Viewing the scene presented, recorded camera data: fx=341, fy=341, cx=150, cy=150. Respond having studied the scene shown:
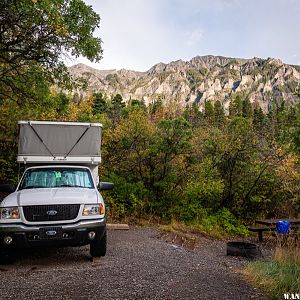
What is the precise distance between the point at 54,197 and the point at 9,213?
809 mm

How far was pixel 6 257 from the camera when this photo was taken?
627cm

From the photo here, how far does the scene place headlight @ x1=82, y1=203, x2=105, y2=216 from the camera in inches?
245

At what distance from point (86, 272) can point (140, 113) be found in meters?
9.59

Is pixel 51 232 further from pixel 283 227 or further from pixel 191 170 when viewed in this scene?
pixel 191 170

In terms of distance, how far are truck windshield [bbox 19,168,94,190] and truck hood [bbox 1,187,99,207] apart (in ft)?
1.26

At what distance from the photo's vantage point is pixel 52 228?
595 centimetres

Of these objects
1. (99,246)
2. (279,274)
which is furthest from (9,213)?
(279,274)

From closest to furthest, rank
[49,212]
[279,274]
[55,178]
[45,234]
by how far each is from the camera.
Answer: [279,274]
[45,234]
[49,212]
[55,178]

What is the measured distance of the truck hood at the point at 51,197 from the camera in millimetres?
6066

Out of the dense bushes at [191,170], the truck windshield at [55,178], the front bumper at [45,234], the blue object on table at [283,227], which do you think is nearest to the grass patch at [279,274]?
→ the front bumper at [45,234]

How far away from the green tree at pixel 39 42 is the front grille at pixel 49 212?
404 centimetres

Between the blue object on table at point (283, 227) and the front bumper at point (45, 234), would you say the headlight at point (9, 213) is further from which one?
the blue object on table at point (283, 227)

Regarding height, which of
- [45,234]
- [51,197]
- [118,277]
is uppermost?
[51,197]

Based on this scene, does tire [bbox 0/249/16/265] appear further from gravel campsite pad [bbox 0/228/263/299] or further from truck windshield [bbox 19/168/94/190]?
truck windshield [bbox 19/168/94/190]
